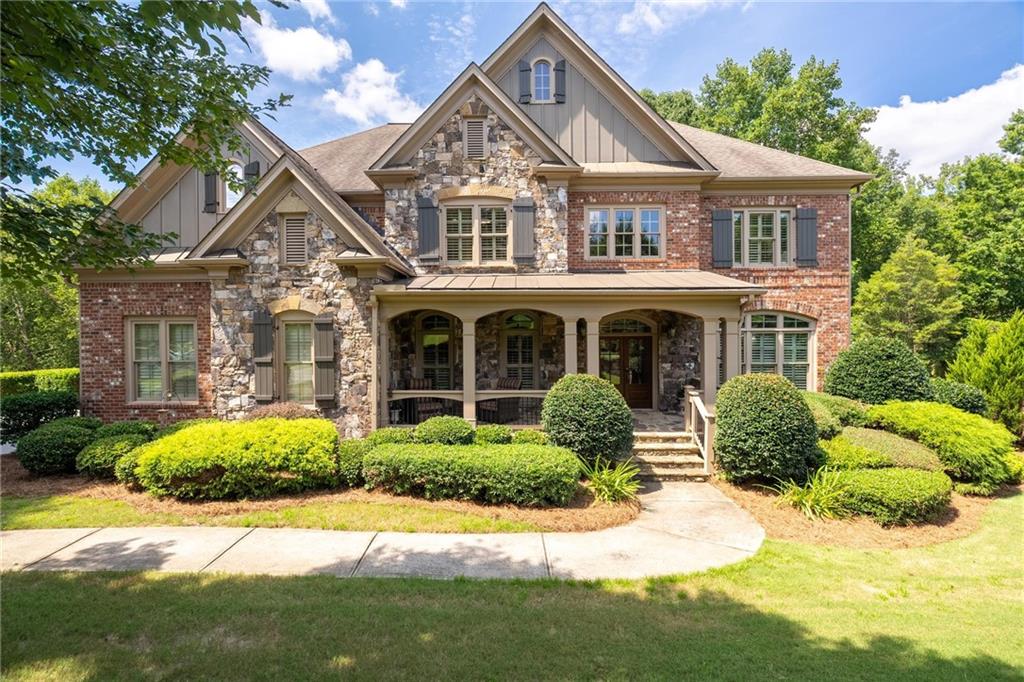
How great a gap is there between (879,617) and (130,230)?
943 centimetres

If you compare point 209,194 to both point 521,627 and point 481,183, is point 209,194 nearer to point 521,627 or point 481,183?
point 481,183

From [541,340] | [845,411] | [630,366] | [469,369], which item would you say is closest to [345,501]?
[469,369]

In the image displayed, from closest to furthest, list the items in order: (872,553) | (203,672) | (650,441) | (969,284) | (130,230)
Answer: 1. (203,672)
2. (130,230)
3. (872,553)
4. (650,441)
5. (969,284)

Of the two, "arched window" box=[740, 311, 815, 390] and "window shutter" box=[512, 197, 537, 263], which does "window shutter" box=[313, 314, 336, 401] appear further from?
"arched window" box=[740, 311, 815, 390]

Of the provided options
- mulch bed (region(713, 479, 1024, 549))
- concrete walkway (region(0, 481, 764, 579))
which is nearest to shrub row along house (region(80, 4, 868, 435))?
mulch bed (region(713, 479, 1024, 549))

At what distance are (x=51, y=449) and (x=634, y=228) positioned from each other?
14.1 metres

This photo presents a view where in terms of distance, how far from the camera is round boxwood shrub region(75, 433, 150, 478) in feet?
27.3

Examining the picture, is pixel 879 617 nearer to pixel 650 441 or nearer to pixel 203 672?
pixel 650 441

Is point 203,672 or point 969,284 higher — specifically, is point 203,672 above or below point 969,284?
below

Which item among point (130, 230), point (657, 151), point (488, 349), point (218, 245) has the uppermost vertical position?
point (657, 151)

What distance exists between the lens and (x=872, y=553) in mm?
6207

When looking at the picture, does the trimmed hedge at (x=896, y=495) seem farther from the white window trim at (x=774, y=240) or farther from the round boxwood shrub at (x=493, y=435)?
the white window trim at (x=774, y=240)

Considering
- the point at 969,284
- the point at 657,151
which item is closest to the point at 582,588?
the point at 657,151

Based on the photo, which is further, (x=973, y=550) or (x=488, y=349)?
(x=488, y=349)
